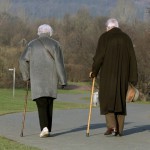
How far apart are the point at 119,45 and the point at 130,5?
5102 inches

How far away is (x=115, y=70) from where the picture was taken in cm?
1044

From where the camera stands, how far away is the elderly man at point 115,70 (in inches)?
411

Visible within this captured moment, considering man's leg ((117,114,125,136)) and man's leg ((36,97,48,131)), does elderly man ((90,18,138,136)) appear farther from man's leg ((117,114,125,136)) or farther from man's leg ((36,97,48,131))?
man's leg ((36,97,48,131))

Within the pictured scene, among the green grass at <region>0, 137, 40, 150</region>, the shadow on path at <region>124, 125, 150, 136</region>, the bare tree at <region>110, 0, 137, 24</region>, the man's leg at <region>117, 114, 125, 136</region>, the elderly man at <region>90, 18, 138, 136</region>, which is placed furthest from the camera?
the bare tree at <region>110, 0, 137, 24</region>

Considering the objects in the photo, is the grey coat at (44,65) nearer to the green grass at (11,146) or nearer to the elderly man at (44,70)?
the elderly man at (44,70)

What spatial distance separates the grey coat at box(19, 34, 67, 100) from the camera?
10.5 meters

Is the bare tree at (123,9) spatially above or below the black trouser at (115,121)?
above

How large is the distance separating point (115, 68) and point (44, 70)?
4.19 feet

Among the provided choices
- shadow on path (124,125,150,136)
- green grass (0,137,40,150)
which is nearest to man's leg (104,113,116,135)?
shadow on path (124,125,150,136)

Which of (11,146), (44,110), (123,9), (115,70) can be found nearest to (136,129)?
(115,70)

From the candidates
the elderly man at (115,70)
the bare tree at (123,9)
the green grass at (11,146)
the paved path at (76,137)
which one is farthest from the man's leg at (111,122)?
the bare tree at (123,9)

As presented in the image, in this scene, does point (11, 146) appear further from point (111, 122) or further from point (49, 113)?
point (111, 122)

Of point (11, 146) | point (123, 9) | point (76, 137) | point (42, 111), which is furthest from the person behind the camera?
point (123, 9)

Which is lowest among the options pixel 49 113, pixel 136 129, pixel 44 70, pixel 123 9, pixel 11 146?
pixel 136 129
